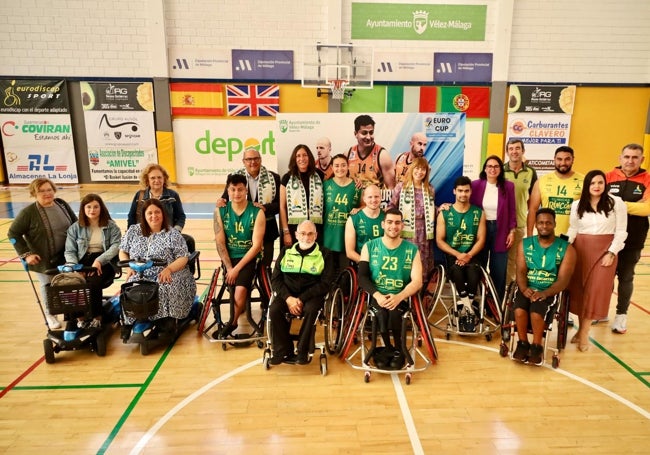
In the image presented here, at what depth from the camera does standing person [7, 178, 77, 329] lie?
11.4 feet

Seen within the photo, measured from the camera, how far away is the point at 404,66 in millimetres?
10531

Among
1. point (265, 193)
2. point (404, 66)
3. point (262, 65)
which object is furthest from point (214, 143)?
point (265, 193)

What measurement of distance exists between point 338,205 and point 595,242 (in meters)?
1.93

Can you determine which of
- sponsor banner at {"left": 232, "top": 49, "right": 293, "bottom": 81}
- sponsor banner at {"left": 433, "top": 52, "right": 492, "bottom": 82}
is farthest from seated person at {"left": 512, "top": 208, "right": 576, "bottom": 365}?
sponsor banner at {"left": 232, "top": 49, "right": 293, "bottom": 81}

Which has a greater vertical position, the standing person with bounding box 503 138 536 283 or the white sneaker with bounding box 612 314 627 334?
the standing person with bounding box 503 138 536 283

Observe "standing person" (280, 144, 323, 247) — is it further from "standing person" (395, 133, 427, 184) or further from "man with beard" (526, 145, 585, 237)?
"man with beard" (526, 145, 585, 237)

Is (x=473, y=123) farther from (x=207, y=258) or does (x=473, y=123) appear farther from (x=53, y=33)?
(x=53, y=33)

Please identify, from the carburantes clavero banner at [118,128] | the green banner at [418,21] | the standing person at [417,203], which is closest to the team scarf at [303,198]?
the standing person at [417,203]

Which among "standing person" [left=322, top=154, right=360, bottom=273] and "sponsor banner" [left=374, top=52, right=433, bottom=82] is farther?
"sponsor banner" [left=374, top=52, right=433, bottom=82]

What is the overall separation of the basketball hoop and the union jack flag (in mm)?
1325

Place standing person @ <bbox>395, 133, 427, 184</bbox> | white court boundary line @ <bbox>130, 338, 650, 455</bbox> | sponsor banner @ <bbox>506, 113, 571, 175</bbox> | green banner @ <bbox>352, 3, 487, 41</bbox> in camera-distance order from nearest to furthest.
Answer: white court boundary line @ <bbox>130, 338, 650, 455</bbox>
standing person @ <bbox>395, 133, 427, 184</bbox>
green banner @ <bbox>352, 3, 487, 41</bbox>
sponsor banner @ <bbox>506, 113, 571, 175</bbox>

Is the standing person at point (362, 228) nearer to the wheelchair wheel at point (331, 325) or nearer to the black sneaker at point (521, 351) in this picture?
the wheelchair wheel at point (331, 325)

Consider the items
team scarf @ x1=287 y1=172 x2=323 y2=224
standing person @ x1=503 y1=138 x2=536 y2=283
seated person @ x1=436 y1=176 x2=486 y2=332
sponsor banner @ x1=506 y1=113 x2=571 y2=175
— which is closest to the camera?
seated person @ x1=436 y1=176 x2=486 y2=332

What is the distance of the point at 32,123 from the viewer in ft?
34.8
